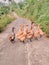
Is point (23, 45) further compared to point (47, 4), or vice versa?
point (47, 4)

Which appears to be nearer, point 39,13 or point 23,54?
point 23,54

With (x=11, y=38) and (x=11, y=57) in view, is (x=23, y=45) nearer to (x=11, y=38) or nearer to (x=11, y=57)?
(x=11, y=38)

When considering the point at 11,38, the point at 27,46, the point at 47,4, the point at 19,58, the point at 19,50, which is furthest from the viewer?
the point at 47,4

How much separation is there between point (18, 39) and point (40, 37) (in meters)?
2.51

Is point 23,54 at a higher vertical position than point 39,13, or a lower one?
higher

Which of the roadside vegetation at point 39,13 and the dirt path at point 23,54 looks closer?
the dirt path at point 23,54

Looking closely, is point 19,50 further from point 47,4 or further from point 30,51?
point 47,4

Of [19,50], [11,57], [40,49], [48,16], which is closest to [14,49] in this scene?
[19,50]

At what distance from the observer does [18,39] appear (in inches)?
834

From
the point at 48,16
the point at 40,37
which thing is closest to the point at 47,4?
the point at 48,16

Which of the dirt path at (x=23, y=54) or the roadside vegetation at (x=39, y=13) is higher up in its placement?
the dirt path at (x=23, y=54)

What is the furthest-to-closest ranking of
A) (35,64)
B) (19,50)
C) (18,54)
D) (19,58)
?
(19,50) → (18,54) → (19,58) → (35,64)

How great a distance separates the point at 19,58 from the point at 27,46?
4209mm

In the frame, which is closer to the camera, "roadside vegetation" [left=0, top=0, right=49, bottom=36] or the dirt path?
the dirt path
